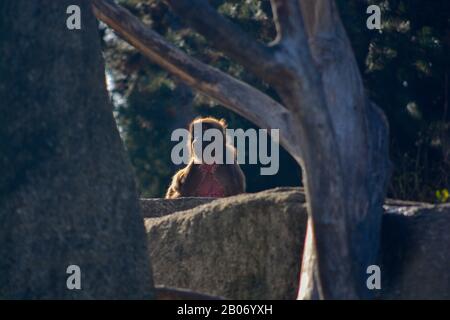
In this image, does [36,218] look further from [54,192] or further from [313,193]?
[313,193]

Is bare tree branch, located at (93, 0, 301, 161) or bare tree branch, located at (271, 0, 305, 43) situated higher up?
bare tree branch, located at (271, 0, 305, 43)

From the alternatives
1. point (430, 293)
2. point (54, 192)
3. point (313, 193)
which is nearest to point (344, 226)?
point (313, 193)

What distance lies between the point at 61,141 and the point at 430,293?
9.46 feet

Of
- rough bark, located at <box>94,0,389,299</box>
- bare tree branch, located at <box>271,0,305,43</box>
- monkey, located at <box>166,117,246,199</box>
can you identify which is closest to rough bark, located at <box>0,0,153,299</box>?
rough bark, located at <box>94,0,389,299</box>

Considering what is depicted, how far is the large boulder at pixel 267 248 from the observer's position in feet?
30.8

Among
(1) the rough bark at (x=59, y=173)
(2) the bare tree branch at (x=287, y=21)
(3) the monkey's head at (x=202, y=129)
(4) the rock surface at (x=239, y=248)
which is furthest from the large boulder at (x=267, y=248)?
(3) the monkey's head at (x=202, y=129)

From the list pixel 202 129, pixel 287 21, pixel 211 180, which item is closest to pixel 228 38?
pixel 287 21

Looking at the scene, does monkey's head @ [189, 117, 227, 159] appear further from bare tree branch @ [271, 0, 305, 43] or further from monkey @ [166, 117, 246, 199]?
bare tree branch @ [271, 0, 305, 43]

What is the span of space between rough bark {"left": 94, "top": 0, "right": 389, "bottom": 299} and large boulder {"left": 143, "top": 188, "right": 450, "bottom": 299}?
484mm

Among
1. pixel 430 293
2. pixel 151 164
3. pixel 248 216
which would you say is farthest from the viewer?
pixel 151 164

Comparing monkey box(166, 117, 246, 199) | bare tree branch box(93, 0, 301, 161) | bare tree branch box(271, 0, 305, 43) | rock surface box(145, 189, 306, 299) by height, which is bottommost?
rock surface box(145, 189, 306, 299)

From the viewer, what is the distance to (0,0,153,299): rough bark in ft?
27.2
